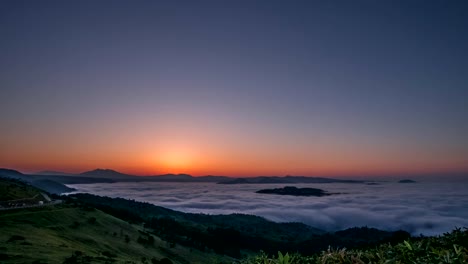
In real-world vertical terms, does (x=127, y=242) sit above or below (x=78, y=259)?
below

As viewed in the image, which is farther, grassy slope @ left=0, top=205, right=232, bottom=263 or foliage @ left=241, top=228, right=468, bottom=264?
grassy slope @ left=0, top=205, right=232, bottom=263

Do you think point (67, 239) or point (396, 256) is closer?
point (396, 256)

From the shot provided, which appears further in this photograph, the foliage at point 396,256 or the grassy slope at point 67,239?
the grassy slope at point 67,239

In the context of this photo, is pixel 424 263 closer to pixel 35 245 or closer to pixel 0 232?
pixel 35 245

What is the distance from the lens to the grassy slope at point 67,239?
108 ft

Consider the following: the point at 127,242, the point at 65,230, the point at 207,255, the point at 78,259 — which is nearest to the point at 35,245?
the point at 78,259

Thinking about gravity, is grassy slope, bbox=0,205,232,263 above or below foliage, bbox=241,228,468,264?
below

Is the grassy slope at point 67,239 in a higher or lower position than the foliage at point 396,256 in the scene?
lower

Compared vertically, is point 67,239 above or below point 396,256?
below

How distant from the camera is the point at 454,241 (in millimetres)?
5836

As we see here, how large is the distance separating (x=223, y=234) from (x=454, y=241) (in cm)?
16325

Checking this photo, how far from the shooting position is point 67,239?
5019cm

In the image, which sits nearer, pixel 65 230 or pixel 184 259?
pixel 65 230

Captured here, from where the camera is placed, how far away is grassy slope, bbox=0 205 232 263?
32.8 m
